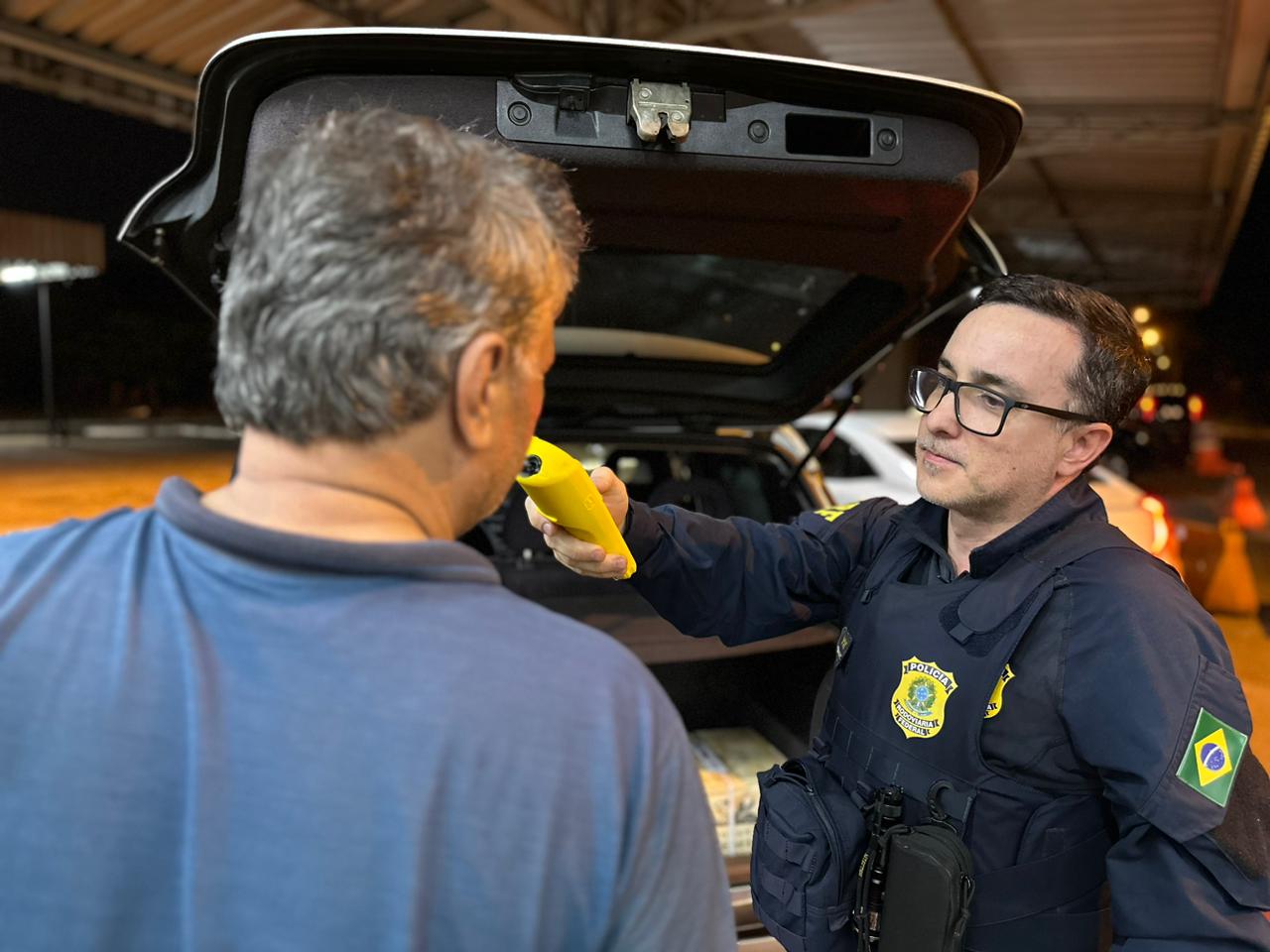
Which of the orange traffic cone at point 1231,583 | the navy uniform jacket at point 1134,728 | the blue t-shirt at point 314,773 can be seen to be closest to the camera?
the blue t-shirt at point 314,773

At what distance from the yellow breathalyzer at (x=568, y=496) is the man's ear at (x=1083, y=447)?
679 mm

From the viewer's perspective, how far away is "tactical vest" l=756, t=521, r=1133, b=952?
129 cm

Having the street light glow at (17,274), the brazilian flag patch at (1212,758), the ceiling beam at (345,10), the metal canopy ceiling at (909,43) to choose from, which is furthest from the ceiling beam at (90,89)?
the street light glow at (17,274)

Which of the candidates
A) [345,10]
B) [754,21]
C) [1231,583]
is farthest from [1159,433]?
[345,10]

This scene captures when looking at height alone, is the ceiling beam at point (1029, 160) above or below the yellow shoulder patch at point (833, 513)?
above

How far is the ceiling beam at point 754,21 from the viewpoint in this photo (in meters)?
6.26

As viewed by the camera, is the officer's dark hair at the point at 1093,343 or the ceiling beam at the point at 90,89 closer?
the officer's dark hair at the point at 1093,343

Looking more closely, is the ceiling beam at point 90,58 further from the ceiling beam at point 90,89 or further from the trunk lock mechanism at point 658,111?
Answer: the trunk lock mechanism at point 658,111

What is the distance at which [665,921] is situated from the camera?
0.68 meters

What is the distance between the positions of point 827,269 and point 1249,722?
1.15 m

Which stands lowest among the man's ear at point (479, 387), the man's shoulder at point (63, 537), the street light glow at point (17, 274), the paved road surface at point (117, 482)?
the paved road surface at point (117, 482)

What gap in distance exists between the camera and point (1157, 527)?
416cm

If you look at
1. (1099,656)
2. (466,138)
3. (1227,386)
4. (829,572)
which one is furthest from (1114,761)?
(1227,386)

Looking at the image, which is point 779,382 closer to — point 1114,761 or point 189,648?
point 1114,761
